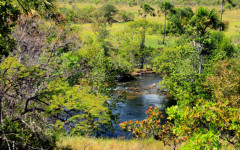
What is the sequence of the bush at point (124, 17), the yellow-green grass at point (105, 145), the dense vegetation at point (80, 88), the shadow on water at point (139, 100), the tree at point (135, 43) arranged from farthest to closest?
the bush at point (124, 17) → the tree at point (135, 43) → the shadow on water at point (139, 100) → the yellow-green grass at point (105, 145) → the dense vegetation at point (80, 88)

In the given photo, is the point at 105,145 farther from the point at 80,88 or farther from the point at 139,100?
the point at 139,100

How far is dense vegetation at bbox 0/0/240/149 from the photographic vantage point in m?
5.42

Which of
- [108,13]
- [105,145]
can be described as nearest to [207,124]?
[105,145]

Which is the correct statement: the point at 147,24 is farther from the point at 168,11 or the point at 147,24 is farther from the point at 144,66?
the point at 168,11

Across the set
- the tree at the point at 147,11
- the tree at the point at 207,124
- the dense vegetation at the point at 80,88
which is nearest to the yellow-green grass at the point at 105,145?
the dense vegetation at the point at 80,88

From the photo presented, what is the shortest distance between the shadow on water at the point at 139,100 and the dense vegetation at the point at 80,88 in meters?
2.30

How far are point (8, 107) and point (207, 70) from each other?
18245 mm

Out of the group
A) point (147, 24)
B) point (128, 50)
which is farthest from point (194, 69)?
point (147, 24)

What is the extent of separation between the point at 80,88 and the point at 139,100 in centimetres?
1759

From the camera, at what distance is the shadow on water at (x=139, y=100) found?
906 inches

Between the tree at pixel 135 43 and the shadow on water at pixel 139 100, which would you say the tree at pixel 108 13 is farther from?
the shadow on water at pixel 139 100

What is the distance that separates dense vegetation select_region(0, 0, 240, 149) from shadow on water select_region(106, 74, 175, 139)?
7.53ft

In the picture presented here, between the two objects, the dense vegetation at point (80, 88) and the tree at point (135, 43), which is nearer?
the dense vegetation at point (80, 88)

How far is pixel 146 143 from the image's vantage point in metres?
8.59
